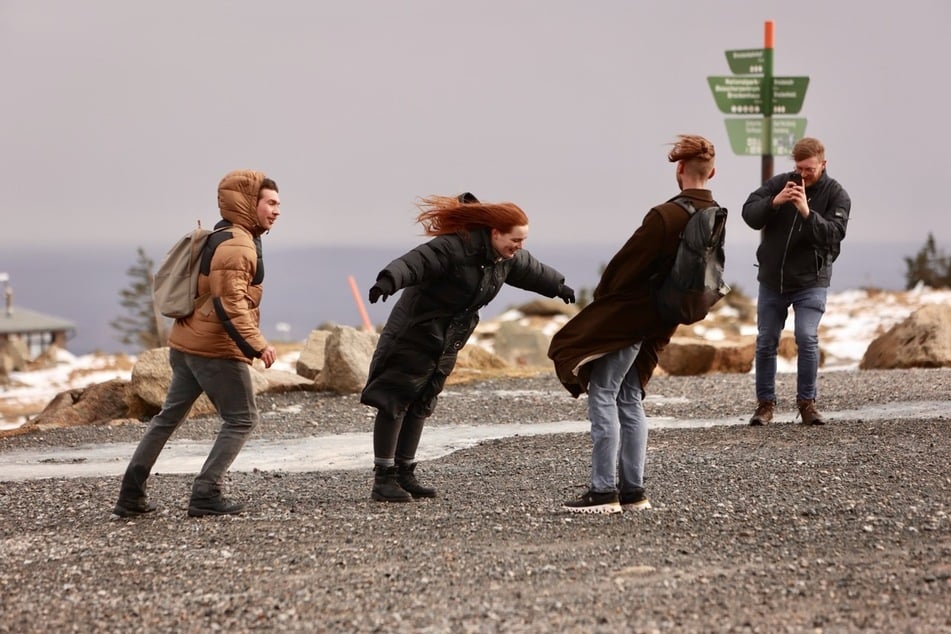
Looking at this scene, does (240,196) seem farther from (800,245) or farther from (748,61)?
(748,61)

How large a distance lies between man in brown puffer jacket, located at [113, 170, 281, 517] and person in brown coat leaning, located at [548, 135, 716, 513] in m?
1.64

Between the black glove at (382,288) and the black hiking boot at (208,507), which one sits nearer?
the black glove at (382,288)

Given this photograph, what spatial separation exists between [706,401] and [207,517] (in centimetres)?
725

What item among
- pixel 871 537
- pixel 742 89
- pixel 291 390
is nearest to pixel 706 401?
pixel 291 390

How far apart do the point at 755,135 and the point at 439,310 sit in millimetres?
11522

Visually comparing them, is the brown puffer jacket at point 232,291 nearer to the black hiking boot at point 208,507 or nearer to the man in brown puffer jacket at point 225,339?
the man in brown puffer jacket at point 225,339

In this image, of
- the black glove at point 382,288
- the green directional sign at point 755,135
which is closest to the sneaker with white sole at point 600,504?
the black glove at point 382,288

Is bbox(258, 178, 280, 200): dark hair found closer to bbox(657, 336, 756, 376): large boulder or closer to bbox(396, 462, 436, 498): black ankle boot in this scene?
bbox(396, 462, 436, 498): black ankle boot

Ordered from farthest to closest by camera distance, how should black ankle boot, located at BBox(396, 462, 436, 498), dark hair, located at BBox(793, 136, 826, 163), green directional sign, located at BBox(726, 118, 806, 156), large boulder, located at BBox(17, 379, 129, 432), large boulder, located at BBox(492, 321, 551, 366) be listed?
large boulder, located at BBox(492, 321, 551, 366) < green directional sign, located at BBox(726, 118, 806, 156) < large boulder, located at BBox(17, 379, 129, 432) < dark hair, located at BBox(793, 136, 826, 163) < black ankle boot, located at BBox(396, 462, 436, 498)

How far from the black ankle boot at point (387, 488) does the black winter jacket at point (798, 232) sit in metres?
3.75

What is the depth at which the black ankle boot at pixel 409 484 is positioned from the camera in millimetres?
7633

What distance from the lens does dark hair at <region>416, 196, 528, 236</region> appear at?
22.7ft

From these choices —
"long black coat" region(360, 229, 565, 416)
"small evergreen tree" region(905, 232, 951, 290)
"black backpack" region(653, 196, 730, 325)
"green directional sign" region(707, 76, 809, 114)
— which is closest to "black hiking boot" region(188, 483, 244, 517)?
"long black coat" region(360, 229, 565, 416)

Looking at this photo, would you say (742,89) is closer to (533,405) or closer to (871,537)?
(533,405)
